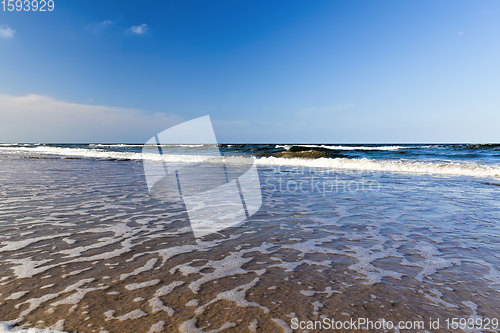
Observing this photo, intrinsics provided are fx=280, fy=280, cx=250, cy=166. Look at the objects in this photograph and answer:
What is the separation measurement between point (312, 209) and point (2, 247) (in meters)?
5.34

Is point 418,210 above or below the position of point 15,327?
below

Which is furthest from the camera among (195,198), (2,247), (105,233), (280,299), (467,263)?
(195,198)

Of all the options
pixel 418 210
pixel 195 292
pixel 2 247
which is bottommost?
pixel 418 210

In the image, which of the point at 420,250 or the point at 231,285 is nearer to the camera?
the point at 231,285

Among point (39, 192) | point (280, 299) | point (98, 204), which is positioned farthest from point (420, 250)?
point (39, 192)

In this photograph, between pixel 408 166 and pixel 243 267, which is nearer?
pixel 243 267

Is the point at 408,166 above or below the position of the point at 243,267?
below

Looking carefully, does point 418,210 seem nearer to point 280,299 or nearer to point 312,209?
point 312,209

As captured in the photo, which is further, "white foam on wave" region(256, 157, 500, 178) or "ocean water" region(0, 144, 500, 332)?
"white foam on wave" region(256, 157, 500, 178)

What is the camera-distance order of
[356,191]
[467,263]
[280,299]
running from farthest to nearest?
1. [356,191]
2. [467,263]
3. [280,299]

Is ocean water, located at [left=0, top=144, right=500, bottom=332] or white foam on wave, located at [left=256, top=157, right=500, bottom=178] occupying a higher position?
ocean water, located at [left=0, top=144, right=500, bottom=332]

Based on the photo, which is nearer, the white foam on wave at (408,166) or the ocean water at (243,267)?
the ocean water at (243,267)

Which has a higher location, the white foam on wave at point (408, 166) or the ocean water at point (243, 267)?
the ocean water at point (243, 267)

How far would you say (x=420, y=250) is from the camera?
380 centimetres
